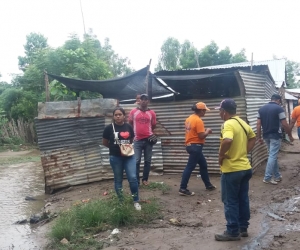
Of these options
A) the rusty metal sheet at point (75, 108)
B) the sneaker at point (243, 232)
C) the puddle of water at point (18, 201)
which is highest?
the rusty metal sheet at point (75, 108)

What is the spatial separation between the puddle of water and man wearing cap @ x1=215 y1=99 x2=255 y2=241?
8.56 ft

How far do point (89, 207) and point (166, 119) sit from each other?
357 cm

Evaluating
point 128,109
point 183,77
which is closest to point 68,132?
point 128,109

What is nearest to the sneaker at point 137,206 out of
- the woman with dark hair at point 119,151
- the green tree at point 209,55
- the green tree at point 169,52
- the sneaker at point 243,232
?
the woman with dark hair at point 119,151

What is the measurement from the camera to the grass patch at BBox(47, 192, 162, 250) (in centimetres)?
466

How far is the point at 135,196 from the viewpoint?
216 inches

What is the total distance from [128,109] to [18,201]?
10.2ft

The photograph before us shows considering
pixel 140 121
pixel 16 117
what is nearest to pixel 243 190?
pixel 140 121

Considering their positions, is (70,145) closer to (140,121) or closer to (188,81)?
(140,121)

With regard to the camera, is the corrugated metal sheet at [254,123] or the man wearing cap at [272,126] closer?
the man wearing cap at [272,126]

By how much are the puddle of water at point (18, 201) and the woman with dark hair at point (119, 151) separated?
1.50 m

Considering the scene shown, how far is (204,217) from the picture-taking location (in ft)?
17.6

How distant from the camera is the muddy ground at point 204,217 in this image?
14.1 feet

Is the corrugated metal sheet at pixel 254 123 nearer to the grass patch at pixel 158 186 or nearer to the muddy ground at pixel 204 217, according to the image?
the muddy ground at pixel 204 217
